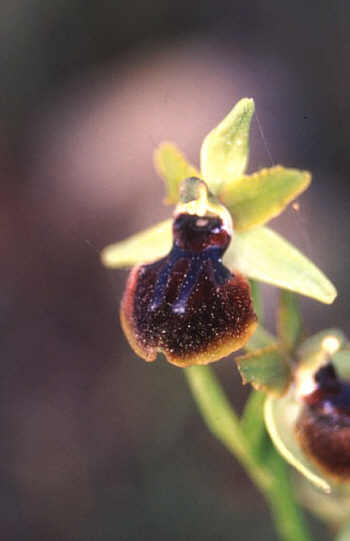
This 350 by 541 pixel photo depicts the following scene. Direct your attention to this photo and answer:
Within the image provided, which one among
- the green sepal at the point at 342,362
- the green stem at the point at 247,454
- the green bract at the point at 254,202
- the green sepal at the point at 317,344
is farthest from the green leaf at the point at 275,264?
the green sepal at the point at 342,362

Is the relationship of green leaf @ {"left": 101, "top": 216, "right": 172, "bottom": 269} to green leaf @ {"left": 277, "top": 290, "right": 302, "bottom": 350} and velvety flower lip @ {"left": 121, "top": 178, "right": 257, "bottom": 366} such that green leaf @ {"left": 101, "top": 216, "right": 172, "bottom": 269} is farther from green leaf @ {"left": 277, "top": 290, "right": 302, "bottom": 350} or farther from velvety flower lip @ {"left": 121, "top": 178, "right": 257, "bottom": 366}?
green leaf @ {"left": 277, "top": 290, "right": 302, "bottom": 350}

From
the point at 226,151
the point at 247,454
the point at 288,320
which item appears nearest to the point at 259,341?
the point at 288,320

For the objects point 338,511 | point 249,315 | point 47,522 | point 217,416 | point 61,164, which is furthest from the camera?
point 61,164

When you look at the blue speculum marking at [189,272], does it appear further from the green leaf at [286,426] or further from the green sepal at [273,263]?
the green leaf at [286,426]

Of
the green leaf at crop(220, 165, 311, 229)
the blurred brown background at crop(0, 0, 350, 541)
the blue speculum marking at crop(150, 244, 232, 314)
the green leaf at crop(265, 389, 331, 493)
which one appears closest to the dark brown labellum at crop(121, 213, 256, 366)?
the blue speculum marking at crop(150, 244, 232, 314)

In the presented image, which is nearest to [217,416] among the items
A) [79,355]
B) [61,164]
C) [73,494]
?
[73,494]

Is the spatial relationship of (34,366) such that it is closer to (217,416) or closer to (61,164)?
(61,164)
